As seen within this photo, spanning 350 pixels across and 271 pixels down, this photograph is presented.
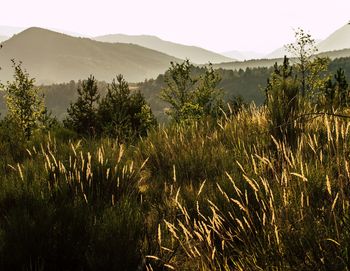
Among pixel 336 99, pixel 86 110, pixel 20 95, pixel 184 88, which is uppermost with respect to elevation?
pixel 20 95

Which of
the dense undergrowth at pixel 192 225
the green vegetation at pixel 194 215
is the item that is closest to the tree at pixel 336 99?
the green vegetation at pixel 194 215

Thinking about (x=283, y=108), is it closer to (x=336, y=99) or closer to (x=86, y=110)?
(x=336, y=99)

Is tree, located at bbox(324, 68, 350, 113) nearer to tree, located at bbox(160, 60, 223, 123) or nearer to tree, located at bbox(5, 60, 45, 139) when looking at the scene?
tree, located at bbox(5, 60, 45, 139)

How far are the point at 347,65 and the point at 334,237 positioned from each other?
186 metres

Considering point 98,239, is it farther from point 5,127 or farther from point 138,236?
point 5,127

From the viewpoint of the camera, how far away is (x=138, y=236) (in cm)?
321

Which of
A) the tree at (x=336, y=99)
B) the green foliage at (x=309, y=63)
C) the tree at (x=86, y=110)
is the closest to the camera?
the tree at (x=336, y=99)

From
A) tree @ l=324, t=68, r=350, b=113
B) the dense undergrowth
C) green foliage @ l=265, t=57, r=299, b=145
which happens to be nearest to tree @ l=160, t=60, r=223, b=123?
tree @ l=324, t=68, r=350, b=113

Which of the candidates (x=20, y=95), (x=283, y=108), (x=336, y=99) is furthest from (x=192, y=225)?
(x=20, y=95)

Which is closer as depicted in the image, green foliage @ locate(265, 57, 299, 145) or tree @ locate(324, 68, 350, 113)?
green foliage @ locate(265, 57, 299, 145)

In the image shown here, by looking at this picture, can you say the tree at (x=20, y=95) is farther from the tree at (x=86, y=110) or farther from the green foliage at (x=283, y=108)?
the green foliage at (x=283, y=108)

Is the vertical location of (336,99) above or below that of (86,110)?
above

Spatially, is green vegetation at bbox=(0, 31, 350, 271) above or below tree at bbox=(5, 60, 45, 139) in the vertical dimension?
below

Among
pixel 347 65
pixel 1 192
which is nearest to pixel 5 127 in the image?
pixel 1 192
